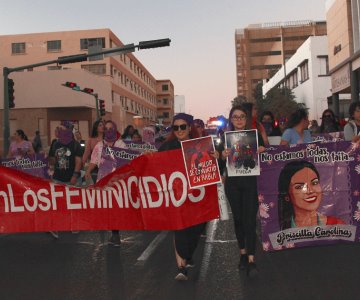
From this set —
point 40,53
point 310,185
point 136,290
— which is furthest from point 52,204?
point 40,53

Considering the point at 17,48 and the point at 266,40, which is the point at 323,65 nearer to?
the point at 17,48

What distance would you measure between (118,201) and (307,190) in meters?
2.17

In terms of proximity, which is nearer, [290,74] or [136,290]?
[136,290]

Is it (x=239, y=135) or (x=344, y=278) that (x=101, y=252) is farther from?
(x=344, y=278)

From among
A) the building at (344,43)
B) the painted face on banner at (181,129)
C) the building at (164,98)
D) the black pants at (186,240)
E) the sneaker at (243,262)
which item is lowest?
the sneaker at (243,262)

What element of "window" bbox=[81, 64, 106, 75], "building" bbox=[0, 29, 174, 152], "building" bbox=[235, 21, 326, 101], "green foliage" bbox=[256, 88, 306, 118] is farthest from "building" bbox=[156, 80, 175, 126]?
"green foliage" bbox=[256, 88, 306, 118]

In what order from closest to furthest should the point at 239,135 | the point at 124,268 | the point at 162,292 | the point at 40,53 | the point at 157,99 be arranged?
1. the point at 162,292
2. the point at 239,135
3. the point at 124,268
4. the point at 40,53
5. the point at 157,99

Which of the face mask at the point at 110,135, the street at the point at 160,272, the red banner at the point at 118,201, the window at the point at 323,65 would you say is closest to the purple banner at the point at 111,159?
the face mask at the point at 110,135

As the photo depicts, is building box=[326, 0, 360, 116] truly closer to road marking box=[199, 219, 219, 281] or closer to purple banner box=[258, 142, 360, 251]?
road marking box=[199, 219, 219, 281]

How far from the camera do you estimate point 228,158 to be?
205 inches

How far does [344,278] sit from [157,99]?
110797mm

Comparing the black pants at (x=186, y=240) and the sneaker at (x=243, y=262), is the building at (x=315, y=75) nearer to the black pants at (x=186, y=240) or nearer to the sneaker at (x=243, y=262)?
the sneaker at (x=243, y=262)

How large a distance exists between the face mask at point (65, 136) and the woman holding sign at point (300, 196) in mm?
3914

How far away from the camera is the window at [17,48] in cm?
6091
